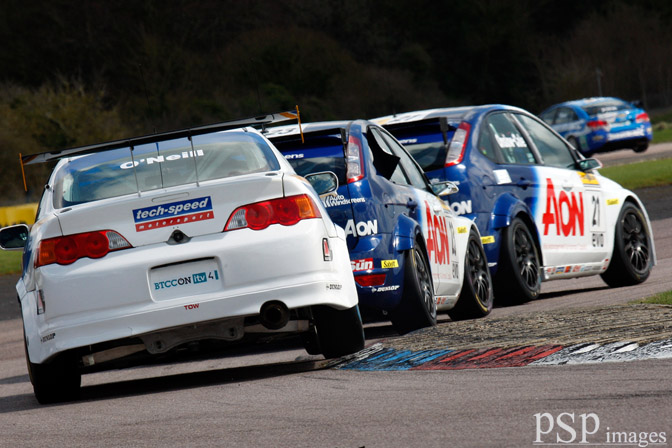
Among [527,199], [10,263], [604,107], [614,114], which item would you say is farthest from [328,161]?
[604,107]

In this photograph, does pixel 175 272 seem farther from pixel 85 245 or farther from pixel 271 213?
pixel 271 213

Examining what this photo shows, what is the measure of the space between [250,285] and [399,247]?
2.03 metres

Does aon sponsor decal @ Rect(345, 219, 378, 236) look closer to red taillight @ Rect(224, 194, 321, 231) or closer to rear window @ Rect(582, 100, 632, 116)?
red taillight @ Rect(224, 194, 321, 231)

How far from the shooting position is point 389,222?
30.0 feet

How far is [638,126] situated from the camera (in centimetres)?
3650

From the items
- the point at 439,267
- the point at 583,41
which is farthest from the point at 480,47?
the point at 439,267

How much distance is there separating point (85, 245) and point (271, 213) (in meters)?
1.04

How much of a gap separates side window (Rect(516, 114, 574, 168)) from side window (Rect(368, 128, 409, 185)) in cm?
298

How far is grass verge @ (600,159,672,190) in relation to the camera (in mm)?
25656

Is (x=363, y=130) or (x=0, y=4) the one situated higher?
(x=0, y=4)

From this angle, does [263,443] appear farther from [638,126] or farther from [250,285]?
[638,126]

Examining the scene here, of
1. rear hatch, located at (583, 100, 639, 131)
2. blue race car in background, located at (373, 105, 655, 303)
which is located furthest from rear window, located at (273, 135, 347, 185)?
rear hatch, located at (583, 100, 639, 131)

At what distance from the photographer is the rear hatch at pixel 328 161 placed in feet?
29.7

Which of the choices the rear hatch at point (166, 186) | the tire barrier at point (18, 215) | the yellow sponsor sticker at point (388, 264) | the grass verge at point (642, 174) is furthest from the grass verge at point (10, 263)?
the rear hatch at point (166, 186)
